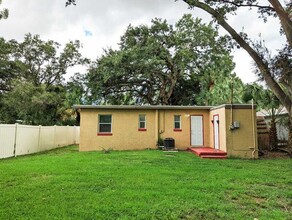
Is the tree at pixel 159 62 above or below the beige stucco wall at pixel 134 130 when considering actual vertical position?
above

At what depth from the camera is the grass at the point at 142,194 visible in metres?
4.18

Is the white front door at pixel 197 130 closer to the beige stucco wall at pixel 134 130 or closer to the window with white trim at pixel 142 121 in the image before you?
the beige stucco wall at pixel 134 130

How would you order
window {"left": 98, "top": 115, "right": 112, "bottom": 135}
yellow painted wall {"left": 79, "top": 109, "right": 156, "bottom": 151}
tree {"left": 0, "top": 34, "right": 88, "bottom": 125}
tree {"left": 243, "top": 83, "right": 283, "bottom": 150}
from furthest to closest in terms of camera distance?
tree {"left": 0, "top": 34, "right": 88, "bottom": 125} < window {"left": 98, "top": 115, "right": 112, "bottom": 135} < yellow painted wall {"left": 79, "top": 109, "right": 156, "bottom": 151} < tree {"left": 243, "top": 83, "right": 283, "bottom": 150}

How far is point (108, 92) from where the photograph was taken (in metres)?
22.5

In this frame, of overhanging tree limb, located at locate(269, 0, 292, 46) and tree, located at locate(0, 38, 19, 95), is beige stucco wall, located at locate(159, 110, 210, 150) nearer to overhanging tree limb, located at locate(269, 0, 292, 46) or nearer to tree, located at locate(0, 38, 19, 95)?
overhanging tree limb, located at locate(269, 0, 292, 46)

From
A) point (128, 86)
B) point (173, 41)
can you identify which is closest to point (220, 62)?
point (173, 41)

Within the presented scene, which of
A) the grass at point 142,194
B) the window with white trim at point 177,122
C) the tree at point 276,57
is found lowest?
the grass at point 142,194

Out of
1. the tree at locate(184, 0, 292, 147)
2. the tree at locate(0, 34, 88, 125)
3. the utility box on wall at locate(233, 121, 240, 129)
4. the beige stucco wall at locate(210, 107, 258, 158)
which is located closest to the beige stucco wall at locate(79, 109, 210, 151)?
the beige stucco wall at locate(210, 107, 258, 158)

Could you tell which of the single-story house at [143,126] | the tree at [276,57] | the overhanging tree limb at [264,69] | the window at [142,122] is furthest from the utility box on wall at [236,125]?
the overhanging tree limb at [264,69]

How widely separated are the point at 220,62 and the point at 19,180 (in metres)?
19.1

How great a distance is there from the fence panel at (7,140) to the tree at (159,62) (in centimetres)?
983

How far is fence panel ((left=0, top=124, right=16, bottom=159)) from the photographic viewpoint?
1065 cm

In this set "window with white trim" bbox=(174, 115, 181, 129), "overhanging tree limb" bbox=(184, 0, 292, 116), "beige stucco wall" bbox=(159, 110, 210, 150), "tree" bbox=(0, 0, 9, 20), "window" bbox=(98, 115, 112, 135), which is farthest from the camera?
"window with white trim" bbox=(174, 115, 181, 129)

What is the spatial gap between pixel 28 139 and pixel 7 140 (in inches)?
86.0
